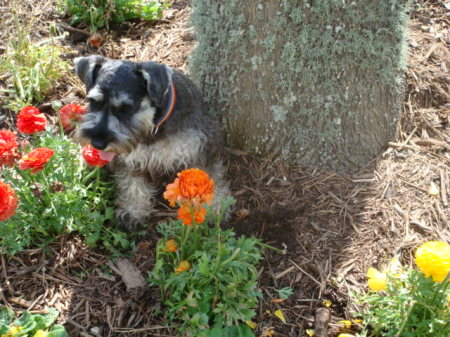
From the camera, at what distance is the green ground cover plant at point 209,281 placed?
9.24ft

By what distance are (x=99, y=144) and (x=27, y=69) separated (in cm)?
179

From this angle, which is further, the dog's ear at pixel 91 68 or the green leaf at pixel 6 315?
the dog's ear at pixel 91 68

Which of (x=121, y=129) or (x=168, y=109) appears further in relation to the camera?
(x=168, y=109)

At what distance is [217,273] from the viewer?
9.23 ft

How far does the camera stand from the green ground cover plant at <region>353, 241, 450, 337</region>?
8.75 ft

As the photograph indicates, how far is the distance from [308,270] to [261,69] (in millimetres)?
1549

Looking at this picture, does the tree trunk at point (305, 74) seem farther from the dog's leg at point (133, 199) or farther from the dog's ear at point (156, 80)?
the dog's leg at point (133, 199)

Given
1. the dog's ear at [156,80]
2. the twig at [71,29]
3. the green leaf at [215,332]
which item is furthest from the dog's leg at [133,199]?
the twig at [71,29]

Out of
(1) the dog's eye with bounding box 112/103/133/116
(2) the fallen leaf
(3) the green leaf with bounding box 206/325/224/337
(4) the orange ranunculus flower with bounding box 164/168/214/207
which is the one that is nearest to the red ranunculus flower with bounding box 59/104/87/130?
(1) the dog's eye with bounding box 112/103/133/116

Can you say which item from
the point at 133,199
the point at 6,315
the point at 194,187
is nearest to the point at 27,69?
the point at 133,199

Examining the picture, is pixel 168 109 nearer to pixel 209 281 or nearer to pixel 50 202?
pixel 50 202

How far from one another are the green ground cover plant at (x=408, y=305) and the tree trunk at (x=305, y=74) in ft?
4.42

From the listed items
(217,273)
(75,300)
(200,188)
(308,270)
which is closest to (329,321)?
(308,270)

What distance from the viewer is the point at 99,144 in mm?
3156
